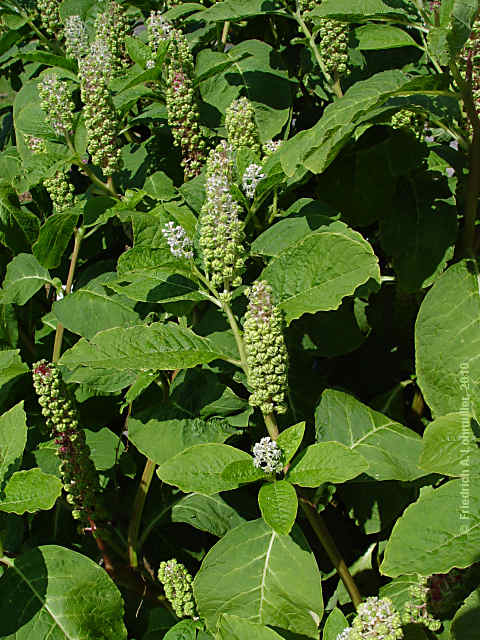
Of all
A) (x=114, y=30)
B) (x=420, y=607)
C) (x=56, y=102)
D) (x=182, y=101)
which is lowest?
(x=420, y=607)

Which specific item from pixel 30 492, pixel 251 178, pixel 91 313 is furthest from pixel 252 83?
pixel 30 492

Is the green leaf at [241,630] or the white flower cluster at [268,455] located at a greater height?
the white flower cluster at [268,455]

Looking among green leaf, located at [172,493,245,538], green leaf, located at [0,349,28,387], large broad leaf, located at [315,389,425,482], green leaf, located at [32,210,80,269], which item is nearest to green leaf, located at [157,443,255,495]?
large broad leaf, located at [315,389,425,482]

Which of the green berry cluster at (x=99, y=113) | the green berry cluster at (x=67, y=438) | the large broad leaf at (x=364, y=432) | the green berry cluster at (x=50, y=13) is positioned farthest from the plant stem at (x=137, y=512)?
the green berry cluster at (x=50, y=13)

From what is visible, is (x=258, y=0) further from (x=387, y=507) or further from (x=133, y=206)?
(x=387, y=507)

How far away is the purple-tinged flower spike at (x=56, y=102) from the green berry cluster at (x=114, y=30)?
1.28 ft

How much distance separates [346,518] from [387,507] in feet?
1.19

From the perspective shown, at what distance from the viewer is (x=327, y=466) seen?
1.65 metres

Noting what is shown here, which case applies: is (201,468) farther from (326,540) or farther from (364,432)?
(364,432)

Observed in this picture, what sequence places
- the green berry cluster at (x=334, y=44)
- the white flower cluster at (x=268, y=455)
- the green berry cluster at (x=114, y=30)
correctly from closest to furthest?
the white flower cluster at (x=268, y=455) → the green berry cluster at (x=334, y=44) → the green berry cluster at (x=114, y=30)

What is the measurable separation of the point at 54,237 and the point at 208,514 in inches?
47.4

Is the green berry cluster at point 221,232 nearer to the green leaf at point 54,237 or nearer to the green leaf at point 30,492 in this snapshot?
the green leaf at point 30,492

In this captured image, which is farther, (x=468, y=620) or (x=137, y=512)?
(x=137, y=512)

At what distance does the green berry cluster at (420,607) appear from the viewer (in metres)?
1.72
